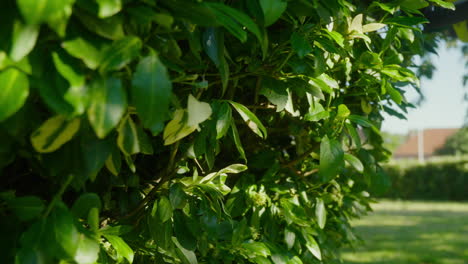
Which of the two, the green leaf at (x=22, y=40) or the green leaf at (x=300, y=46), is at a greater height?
the green leaf at (x=22, y=40)

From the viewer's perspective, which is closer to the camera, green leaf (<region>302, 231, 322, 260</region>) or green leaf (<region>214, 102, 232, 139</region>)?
green leaf (<region>214, 102, 232, 139</region>)

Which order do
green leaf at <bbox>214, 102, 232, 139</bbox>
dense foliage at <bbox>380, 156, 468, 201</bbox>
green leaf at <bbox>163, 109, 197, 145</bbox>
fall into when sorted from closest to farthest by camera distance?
green leaf at <bbox>163, 109, 197, 145</bbox> → green leaf at <bbox>214, 102, 232, 139</bbox> → dense foliage at <bbox>380, 156, 468, 201</bbox>

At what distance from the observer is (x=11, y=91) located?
70 centimetres

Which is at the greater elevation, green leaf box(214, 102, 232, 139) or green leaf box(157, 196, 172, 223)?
green leaf box(214, 102, 232, 139)

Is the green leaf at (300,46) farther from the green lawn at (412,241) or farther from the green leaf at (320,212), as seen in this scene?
the green lawn at (412,241)

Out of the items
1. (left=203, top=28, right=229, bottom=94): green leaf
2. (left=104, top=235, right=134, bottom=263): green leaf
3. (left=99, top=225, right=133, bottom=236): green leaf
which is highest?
(left=203, top=28, right=229, bottom=94): green leaf

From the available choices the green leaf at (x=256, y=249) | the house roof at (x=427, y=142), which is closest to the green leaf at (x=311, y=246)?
the green leaf at (x=256, y=249)

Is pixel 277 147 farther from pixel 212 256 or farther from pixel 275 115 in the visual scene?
pixel 212 256

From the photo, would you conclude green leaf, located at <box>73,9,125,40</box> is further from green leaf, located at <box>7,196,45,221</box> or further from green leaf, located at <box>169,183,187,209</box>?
green leaf, located at <box>169,183,187,209</box>

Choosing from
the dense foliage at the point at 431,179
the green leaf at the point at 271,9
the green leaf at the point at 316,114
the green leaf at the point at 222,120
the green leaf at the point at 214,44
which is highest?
the green leaf at the point at 271,9

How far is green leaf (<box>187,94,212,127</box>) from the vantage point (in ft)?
2.97

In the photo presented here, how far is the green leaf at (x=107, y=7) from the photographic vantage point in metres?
0.70

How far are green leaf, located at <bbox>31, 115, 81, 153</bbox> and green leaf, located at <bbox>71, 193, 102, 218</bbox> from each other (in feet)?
0.50

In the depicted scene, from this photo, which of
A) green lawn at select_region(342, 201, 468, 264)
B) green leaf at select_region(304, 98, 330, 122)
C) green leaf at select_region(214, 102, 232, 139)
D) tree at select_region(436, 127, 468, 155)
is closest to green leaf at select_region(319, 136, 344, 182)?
green leaf at select_region(304, 98, 330, 122)
